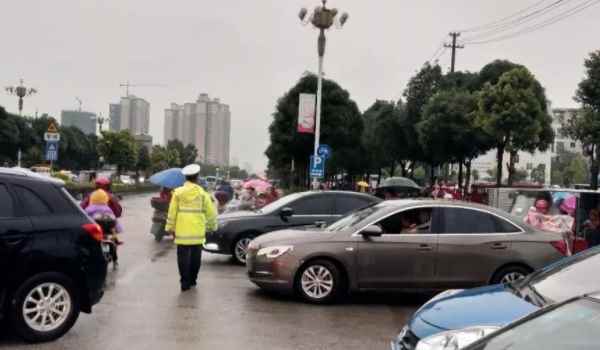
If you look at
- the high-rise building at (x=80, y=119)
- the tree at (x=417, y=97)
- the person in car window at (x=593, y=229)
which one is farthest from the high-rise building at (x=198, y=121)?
the person in car window at (x=593, y=229)

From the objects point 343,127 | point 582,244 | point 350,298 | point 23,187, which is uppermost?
point 343,127

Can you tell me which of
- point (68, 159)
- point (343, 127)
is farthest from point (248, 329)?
point (68, 159)

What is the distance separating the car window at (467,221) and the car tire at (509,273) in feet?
1.82

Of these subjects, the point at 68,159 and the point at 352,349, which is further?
the point at 68,159

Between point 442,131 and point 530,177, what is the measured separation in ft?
278

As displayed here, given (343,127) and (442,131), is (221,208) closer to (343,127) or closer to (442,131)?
(343,127)

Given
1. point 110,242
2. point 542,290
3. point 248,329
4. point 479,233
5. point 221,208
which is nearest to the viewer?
point 542,290

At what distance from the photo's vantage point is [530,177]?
115125mm

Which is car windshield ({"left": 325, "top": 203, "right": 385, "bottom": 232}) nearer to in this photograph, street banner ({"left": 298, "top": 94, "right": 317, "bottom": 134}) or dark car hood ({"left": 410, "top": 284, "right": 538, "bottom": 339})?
dark car hood ({"left": 410, "top": 284, "right": 538, "bottom": 339})

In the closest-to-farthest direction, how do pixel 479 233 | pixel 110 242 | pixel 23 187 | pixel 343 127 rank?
pixel 23 187 < pixel 479 233 < pixel 110 242 < pixel 343 127

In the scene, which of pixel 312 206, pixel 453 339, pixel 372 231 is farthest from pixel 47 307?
pixel 312 206

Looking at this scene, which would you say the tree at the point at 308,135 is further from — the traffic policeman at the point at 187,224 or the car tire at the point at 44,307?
the car tire at the point at 44,307

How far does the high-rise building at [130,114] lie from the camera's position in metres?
138

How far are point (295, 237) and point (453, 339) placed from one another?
4587 mm
